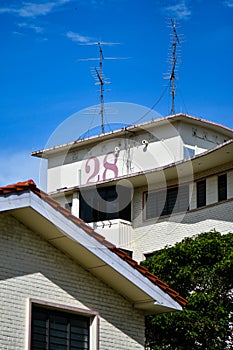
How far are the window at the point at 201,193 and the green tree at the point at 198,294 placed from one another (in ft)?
24.0

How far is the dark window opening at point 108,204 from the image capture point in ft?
124

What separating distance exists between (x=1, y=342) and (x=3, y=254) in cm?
154

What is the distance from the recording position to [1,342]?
15.0 meters

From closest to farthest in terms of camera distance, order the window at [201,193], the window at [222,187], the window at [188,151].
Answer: the window at [222,187]
the window at [201,193]
the window at [188,151]

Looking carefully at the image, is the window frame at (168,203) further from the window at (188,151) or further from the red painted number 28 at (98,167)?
the red painted number 28 at (98,167)

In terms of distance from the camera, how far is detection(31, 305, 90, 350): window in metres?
15.8

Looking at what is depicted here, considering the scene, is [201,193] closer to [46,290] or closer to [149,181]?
[149,181]

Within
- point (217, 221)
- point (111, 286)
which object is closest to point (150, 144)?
point (217, 221)

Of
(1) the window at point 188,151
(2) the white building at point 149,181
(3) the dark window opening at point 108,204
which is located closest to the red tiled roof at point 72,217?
(2) the white building at point 149,181

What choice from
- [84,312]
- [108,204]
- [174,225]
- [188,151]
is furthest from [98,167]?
[84,312]

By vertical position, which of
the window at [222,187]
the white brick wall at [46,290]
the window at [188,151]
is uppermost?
the window at [188,151]

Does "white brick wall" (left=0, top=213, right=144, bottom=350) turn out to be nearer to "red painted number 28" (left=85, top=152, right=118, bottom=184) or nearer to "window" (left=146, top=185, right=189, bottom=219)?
"window" (left=146, top=185, right=189, bottom=219)

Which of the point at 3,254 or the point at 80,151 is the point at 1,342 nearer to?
the point at 3,254

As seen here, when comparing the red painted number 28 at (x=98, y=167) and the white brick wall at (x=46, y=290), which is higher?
the red painted number 28 at (x=98, y=167)
